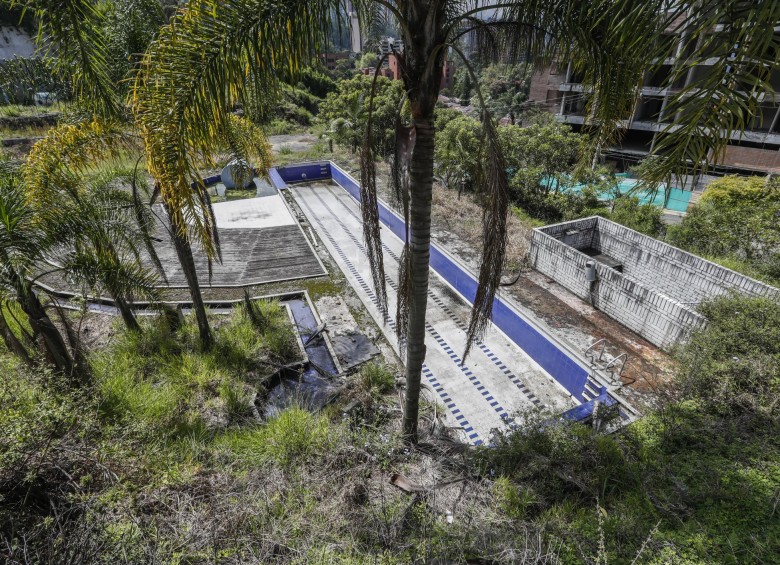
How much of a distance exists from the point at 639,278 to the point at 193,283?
1195cm

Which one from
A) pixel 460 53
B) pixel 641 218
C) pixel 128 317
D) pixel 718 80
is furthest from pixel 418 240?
pixel 641 218

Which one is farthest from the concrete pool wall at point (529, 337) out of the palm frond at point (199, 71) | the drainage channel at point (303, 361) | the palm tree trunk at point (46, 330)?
the palm tree trunk at point (46, 330)

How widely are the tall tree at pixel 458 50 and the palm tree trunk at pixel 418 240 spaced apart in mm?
19

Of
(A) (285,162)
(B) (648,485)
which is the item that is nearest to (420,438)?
(B) (648,485)

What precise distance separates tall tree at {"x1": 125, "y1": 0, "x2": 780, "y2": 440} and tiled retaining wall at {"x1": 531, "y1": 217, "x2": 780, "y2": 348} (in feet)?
20.9

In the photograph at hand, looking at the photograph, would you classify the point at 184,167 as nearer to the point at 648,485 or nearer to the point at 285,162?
the point at 648,485

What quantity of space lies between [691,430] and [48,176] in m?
9.46

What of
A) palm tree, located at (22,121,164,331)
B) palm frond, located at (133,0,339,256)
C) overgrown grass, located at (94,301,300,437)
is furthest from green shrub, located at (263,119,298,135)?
palm frond, located at (133,0,339,256)

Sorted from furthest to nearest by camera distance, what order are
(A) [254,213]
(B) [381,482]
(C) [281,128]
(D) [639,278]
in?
(C) [281,128] < (A) [254,213] < (D) [639,278] < (B) [381,482]

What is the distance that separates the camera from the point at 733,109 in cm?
283

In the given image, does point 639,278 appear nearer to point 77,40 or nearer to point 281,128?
point 77,40

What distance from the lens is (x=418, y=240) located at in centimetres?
434

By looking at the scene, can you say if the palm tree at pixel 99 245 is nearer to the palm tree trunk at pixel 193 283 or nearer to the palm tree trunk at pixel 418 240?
the palm tree trunk at pixel 193 283

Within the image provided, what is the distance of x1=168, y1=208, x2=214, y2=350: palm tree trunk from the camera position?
23.9 feet
